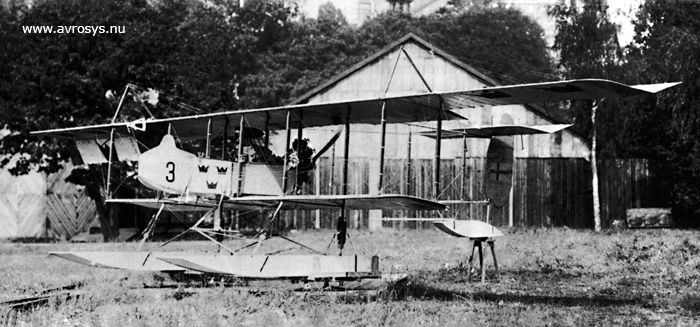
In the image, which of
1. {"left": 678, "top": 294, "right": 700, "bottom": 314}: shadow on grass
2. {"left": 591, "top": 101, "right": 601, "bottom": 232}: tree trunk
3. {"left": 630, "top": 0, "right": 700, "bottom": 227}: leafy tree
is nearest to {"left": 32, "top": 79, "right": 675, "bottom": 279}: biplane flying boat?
{"left": 678, "top": 294, "right": 700, "bottom": 314}: shadow on grass

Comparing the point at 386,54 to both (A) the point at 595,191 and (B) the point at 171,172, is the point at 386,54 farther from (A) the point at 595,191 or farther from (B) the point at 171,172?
(B) the point at 171,172

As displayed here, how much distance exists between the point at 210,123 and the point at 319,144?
17.6 m

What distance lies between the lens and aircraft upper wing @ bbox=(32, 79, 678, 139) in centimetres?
1247

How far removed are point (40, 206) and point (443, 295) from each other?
2936 centimetres

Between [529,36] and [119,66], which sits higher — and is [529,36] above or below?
above

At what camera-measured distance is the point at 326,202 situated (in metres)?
15.4

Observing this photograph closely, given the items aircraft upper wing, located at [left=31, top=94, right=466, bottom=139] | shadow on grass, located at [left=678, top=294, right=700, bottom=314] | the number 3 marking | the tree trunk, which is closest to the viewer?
shadow on grass, located at [left=678, top=294, right=700, bottom=314]

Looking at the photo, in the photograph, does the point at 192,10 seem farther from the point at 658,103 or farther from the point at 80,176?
the point at 658,103

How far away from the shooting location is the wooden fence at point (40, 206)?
1506 inches

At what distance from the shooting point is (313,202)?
15297mm

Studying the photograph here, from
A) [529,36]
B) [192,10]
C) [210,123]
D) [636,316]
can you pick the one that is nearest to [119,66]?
[210,123]

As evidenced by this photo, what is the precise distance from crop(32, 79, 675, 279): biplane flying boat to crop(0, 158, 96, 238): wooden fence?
21141 millimetres

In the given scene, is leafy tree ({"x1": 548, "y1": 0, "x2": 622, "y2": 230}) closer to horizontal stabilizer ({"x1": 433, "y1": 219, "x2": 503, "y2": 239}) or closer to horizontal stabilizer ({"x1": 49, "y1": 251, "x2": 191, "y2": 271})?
horizontal stabilizer ({"x1": 433, "y1": 219, "x2": 503, "y2": 239})

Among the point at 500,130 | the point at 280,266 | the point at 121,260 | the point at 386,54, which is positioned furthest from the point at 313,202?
the point at 386,54
